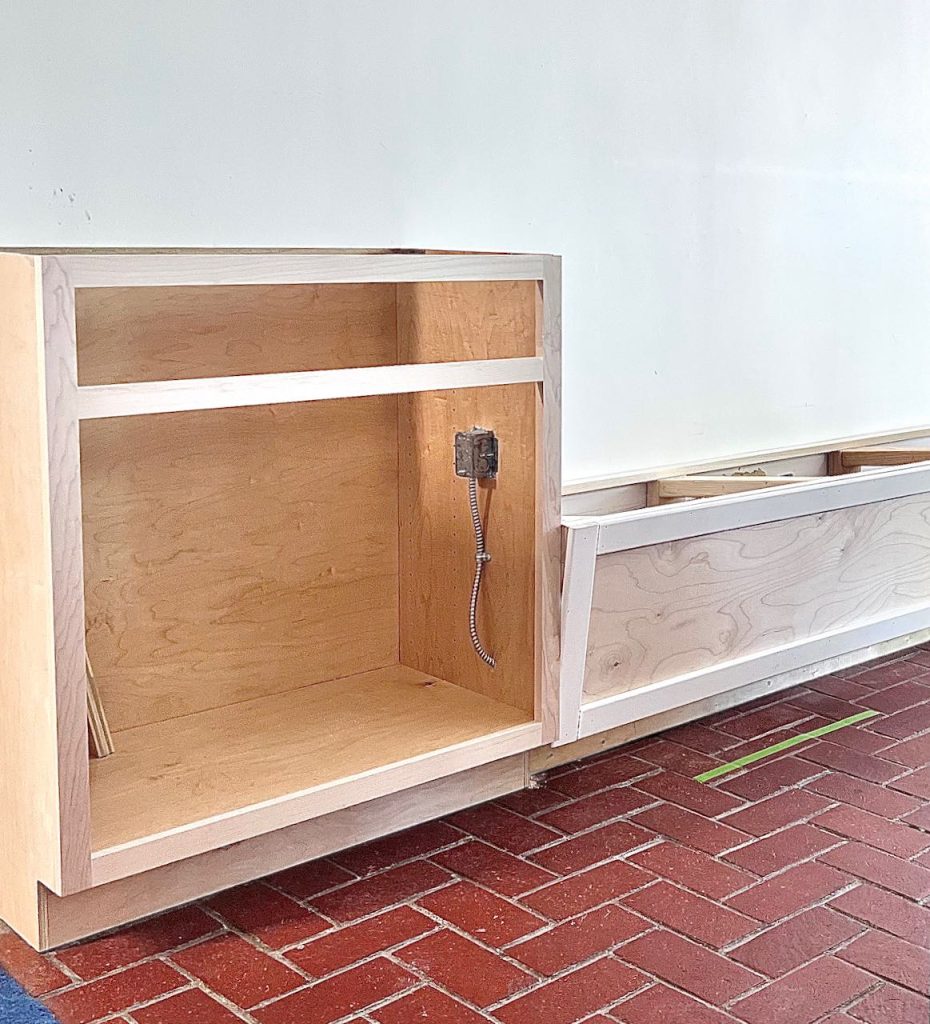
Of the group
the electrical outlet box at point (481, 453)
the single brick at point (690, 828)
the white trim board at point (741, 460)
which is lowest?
the single brick at point (690, 828)

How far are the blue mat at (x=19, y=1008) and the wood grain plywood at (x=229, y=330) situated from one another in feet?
3.83

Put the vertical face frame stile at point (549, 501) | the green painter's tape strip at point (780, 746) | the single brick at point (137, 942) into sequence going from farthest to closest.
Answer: the green painter's tape strip at point (780, 746)
the vertical face frame stile at point (549, 501)
the single brick at point (137, 942)

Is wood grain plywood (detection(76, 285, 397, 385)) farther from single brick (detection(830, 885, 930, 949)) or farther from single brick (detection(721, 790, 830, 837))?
single brick (detection(830, 885, 930, 949))

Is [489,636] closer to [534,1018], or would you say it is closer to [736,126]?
[534,1018]

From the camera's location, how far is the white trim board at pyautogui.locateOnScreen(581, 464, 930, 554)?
307 centimetres

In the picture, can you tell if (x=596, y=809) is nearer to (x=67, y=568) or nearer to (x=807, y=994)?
(x=807, y=994)

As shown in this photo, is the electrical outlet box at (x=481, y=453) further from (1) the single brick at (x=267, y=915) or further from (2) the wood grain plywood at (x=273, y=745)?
(1) the single brick at (x=267, y=915)

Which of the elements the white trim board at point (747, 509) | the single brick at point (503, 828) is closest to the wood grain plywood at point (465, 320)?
the white trim board at point (747, 509)

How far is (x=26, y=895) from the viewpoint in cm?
249

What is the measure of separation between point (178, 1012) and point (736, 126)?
294 centimetres

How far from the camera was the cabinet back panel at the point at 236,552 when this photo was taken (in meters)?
2.90

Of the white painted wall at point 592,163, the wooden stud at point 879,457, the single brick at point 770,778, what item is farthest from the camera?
the wooden stud at point 879,457

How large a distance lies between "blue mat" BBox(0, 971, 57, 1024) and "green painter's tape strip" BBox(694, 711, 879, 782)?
1.66m

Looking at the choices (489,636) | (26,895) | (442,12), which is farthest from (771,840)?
(442,12)
